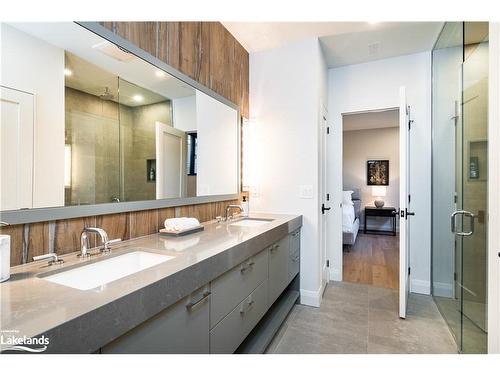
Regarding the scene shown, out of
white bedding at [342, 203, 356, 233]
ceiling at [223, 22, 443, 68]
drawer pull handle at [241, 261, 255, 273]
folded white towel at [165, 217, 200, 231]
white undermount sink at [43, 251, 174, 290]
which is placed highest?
ceiling at [223, 22, 443, 68]

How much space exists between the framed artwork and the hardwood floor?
4.70ft

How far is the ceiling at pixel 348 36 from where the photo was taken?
232 cm

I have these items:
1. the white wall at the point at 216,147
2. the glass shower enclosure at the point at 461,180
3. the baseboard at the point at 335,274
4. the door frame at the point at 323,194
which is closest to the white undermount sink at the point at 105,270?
the white wall at the point at 216,147

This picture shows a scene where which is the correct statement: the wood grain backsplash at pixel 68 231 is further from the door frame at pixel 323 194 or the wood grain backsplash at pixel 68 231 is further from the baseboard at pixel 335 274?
the baseboard at pixel 335 274

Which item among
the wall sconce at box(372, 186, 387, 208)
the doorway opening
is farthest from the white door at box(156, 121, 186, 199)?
the wall sconce at box(372, 186, 387, 208)

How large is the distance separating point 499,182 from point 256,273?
1294 millimetres

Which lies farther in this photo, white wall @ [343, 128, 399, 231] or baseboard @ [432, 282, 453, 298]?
white wall @ [343, 128, 399, 231]

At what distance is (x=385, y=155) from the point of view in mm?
6035

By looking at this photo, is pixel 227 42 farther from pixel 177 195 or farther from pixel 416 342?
pixel 416 342

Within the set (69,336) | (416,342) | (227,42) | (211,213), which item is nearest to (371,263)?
(416,342)

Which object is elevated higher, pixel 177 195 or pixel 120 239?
pixel 177 195

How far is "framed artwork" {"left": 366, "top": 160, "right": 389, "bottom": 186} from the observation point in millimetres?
6012

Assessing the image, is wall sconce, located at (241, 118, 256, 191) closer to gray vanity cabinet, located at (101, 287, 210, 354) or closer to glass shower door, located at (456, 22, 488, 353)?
gray vanity cabinet, located at (101, 287, 210, 354)
